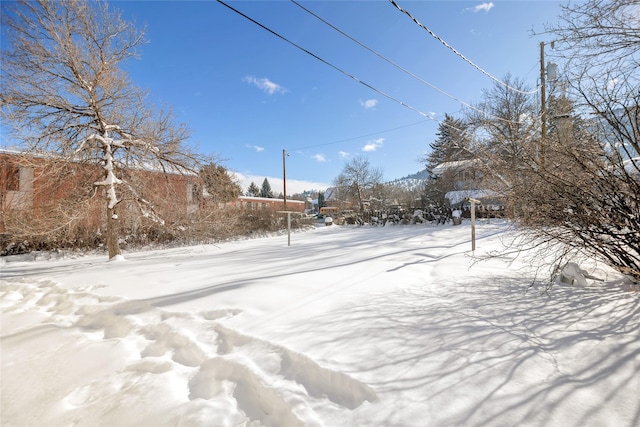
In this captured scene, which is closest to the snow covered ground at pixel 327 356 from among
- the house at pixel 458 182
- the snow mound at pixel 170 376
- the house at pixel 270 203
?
the snow mound at pixel 170 376

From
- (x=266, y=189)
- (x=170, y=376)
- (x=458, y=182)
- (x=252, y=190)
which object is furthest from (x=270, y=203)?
(x=170, y=376)

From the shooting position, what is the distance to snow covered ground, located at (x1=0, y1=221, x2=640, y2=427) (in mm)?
1588

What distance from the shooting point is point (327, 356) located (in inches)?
82.1

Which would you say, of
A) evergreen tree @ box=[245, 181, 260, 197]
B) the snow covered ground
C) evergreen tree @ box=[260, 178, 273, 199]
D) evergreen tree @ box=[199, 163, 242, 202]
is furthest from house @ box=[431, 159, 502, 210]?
evergreen tree @ box=[260, 178, 273, 199]

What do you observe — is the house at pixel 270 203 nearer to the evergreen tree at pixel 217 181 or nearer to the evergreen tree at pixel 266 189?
the evergreen tree at pixel 217 181

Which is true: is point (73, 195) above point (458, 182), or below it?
below

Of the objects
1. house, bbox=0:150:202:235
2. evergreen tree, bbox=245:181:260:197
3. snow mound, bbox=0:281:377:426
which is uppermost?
evergreen tree, bbox=245:181:260:197

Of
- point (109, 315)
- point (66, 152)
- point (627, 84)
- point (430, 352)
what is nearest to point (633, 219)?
point (627, 84)

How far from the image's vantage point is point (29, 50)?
7.56 metres

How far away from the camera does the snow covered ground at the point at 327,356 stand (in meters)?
1.59

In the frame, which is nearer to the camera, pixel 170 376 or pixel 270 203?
pixel 170 376

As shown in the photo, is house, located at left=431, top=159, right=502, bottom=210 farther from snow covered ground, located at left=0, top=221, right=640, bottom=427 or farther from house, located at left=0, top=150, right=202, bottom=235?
house, located at left=0, top=150, right=202, bottom=235

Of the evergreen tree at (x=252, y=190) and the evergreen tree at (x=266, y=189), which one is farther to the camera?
the evergreen tree at (x=266, y=189)

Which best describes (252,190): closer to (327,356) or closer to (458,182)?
(458,182)
